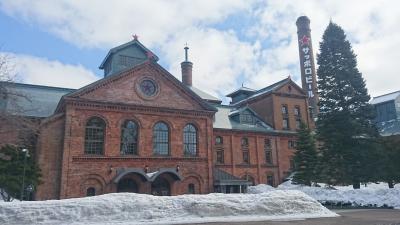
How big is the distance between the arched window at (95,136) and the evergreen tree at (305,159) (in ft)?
65.2

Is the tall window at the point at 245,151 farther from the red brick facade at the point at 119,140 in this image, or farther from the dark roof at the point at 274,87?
the dark roof at the point at 274,87

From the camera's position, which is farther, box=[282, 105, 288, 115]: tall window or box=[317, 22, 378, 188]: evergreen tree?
box=[282, 105, 288, 115]: tall window

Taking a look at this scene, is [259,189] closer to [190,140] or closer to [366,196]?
[190,140]

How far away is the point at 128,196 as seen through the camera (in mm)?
17625

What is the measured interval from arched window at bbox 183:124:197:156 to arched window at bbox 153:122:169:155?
71.4 inches

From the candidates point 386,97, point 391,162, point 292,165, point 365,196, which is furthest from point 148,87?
point 386,97

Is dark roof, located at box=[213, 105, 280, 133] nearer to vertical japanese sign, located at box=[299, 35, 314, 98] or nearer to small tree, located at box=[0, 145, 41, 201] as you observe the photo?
small tree, located at box=[0, 145, 41, 201]

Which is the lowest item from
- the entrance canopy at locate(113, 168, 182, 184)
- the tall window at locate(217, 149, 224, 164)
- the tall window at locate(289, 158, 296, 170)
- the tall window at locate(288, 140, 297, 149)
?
the entrance canopy at locate(113, 168, 182, 184)

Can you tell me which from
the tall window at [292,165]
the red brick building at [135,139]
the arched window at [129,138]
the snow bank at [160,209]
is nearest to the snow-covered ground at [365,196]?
the snow bank at [160,209]

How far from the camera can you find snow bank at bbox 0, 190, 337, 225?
1542 cm

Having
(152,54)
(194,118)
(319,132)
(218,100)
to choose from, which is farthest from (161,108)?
(218,100)

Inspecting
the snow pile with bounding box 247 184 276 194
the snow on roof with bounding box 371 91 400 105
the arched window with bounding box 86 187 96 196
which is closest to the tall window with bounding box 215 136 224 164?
the snow pile with bounding box 247 184 276 194

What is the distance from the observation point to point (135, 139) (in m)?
30.2

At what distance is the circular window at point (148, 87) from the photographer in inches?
1233
